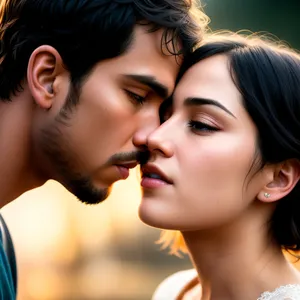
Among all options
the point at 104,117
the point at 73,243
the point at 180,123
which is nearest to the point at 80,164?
the point at 104,117

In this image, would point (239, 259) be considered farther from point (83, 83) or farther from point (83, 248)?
point (83, 248)

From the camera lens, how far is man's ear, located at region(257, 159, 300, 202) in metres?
2.94

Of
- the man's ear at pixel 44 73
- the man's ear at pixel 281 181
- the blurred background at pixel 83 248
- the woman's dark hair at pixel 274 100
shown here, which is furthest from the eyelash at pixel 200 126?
the blurred background at pixel 83 248

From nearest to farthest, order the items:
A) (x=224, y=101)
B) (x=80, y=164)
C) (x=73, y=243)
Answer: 1. (x=224, y=101)
2. (x=80, y=164)
3. (x=73, y=243)

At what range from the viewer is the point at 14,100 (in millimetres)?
3029

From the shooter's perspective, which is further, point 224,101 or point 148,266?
point 148,266

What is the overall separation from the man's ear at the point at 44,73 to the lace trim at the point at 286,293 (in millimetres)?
1176

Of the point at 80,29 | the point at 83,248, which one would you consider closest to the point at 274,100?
the point at 80,29

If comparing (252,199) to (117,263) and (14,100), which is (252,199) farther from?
(117,263)

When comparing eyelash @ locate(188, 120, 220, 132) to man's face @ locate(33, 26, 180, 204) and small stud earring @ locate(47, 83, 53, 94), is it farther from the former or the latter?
small stud earring @ locate(47, 83, 53, 94)

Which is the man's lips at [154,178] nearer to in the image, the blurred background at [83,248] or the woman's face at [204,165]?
the woman's face at [204,165]

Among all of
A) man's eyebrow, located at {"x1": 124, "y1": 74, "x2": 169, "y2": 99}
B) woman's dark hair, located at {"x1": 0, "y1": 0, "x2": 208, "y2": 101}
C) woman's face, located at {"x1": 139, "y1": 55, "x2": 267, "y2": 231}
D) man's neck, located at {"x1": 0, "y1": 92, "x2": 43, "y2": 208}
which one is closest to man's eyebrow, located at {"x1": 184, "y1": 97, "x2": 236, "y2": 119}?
woman's face, located at {"x1": 139, "y1": 55, "x2": 267, "y2": 231}

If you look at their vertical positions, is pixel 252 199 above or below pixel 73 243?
below

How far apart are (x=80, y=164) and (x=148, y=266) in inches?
230
